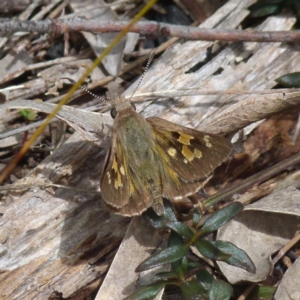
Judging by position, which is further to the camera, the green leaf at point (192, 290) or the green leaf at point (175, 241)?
the green leaf at point (175, 241)

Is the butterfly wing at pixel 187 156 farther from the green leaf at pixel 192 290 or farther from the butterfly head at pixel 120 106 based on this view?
the green leaf at pixel 192 290

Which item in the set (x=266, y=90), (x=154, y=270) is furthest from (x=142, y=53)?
(x=154, y=270)

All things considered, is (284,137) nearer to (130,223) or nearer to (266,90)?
(266,90)

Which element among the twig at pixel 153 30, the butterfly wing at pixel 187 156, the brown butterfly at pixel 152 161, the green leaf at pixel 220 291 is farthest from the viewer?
the twig at pixel 153 30

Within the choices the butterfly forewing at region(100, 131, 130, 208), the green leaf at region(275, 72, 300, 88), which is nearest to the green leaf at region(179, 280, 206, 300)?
the butterfly forewing at region(100, 131, 130, 208)

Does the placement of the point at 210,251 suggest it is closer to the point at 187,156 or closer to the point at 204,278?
the point at 204,278

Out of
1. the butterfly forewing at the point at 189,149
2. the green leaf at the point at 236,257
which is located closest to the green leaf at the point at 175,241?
the green leaf at the point at 236,257

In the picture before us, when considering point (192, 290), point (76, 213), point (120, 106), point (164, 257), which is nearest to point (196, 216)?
point (164, 257)
